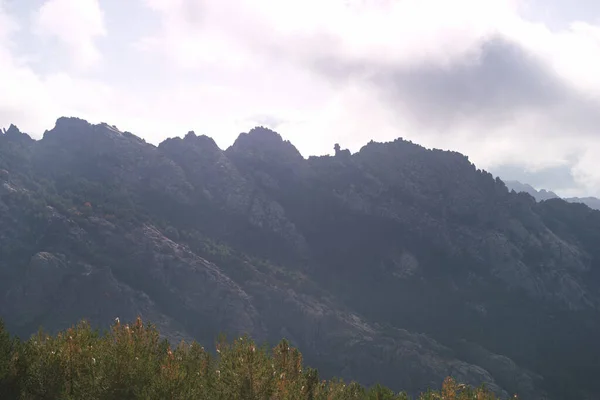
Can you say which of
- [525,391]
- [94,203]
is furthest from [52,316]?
[525,391]

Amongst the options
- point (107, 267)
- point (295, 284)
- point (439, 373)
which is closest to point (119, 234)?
point (107, 267)

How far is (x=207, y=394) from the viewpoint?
1329 inches

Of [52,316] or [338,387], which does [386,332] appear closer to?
[52,316]

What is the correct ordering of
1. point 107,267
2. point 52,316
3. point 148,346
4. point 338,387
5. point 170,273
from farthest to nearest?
point 170,273 → point 107,267 → point 52,316 → point 338,387 → point 148,346

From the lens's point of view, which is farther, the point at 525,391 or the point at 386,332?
the point at 386,332

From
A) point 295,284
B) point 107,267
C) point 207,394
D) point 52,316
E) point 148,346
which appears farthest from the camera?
point 295,284

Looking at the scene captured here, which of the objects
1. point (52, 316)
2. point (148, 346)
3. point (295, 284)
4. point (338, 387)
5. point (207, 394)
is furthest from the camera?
point (295, 284)

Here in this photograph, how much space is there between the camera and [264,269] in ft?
655

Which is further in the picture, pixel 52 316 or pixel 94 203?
pixel 94 203

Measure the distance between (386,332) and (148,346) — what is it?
146m

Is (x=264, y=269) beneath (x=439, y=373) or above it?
above

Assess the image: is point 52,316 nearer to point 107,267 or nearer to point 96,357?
point 107,267

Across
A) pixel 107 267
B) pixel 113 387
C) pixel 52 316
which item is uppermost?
pixel 113 387

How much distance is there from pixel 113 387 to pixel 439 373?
471ft
